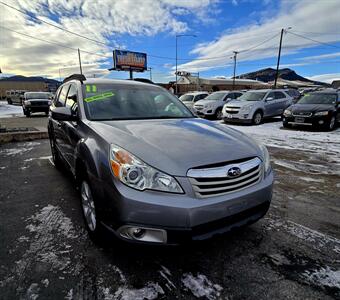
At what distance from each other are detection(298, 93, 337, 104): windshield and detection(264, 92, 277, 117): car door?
161 cm

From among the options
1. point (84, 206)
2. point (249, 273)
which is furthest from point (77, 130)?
point (249, 273)

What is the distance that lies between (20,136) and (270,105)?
444 inches

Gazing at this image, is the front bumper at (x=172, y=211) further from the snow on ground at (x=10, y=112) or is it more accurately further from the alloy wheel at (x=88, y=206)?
the snow on ground at (x=10, y=112)

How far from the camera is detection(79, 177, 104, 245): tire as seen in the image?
89.6 inches

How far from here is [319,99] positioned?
11.1 m

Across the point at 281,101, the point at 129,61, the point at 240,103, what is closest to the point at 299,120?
the point at 240,103

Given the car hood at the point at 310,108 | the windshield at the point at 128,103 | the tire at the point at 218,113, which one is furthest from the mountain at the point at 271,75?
the windshield at the point at 128,103

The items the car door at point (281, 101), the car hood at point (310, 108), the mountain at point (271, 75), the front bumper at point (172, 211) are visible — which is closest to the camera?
the front bumper at point (172, 211)

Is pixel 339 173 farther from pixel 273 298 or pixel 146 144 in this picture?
pixel 146 144

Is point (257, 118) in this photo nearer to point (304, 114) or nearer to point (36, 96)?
point (304, 114)

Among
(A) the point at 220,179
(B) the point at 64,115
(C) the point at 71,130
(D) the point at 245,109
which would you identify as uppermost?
(B) the point at 64,115

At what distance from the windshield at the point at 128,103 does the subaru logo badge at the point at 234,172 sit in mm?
1477

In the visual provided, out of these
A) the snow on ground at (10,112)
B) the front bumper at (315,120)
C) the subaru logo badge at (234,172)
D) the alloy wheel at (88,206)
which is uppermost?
the subaru logo badge at (234,172)

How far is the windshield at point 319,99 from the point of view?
1077cm
